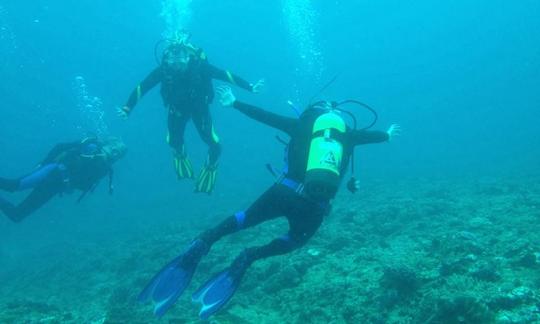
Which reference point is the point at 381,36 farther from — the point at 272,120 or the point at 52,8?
the point at 272,120

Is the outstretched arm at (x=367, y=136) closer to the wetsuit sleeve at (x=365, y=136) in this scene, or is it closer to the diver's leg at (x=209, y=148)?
the wetsuit sleeve at (x=365, y=136)

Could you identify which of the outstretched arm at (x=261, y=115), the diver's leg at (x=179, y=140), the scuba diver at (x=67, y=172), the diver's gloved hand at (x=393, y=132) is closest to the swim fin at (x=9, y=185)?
the scuba diver at (x=67, y=172)

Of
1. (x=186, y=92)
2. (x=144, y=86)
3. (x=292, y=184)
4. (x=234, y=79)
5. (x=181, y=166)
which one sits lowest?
(x=292, y=184)

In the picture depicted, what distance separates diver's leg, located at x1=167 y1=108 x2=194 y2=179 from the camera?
29.1 feet

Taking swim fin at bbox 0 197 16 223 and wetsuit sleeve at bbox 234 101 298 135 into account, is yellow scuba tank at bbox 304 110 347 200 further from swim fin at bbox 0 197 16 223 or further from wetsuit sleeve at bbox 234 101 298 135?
swim fin at bbox 0 197 16 223

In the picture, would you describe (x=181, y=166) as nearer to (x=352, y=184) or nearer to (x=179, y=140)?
(x=179, y=140)

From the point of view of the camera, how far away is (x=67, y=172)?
9.33 m

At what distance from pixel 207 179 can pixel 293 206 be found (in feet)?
16.4

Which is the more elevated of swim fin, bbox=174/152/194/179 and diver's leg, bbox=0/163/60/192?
swim fin, bbox=174/152/194/179

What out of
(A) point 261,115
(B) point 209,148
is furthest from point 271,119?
(B) point 209,148

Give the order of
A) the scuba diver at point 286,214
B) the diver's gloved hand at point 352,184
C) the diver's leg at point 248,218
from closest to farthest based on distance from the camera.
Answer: the scuba diver at point 286,214 → the diver's leg at point 248,218 → the diver's gloved hand at point 352,184

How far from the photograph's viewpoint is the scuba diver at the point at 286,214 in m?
4.62

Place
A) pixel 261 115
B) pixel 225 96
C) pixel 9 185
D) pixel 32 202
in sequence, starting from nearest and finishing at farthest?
A: pixel 261 115
pixel 225 96
pixel 9 185
pixel 32 202

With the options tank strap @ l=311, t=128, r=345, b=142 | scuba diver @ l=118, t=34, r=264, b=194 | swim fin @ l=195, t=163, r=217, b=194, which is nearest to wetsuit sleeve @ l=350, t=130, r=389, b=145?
tank strap @ l=311, t=128, r=345, b=142
